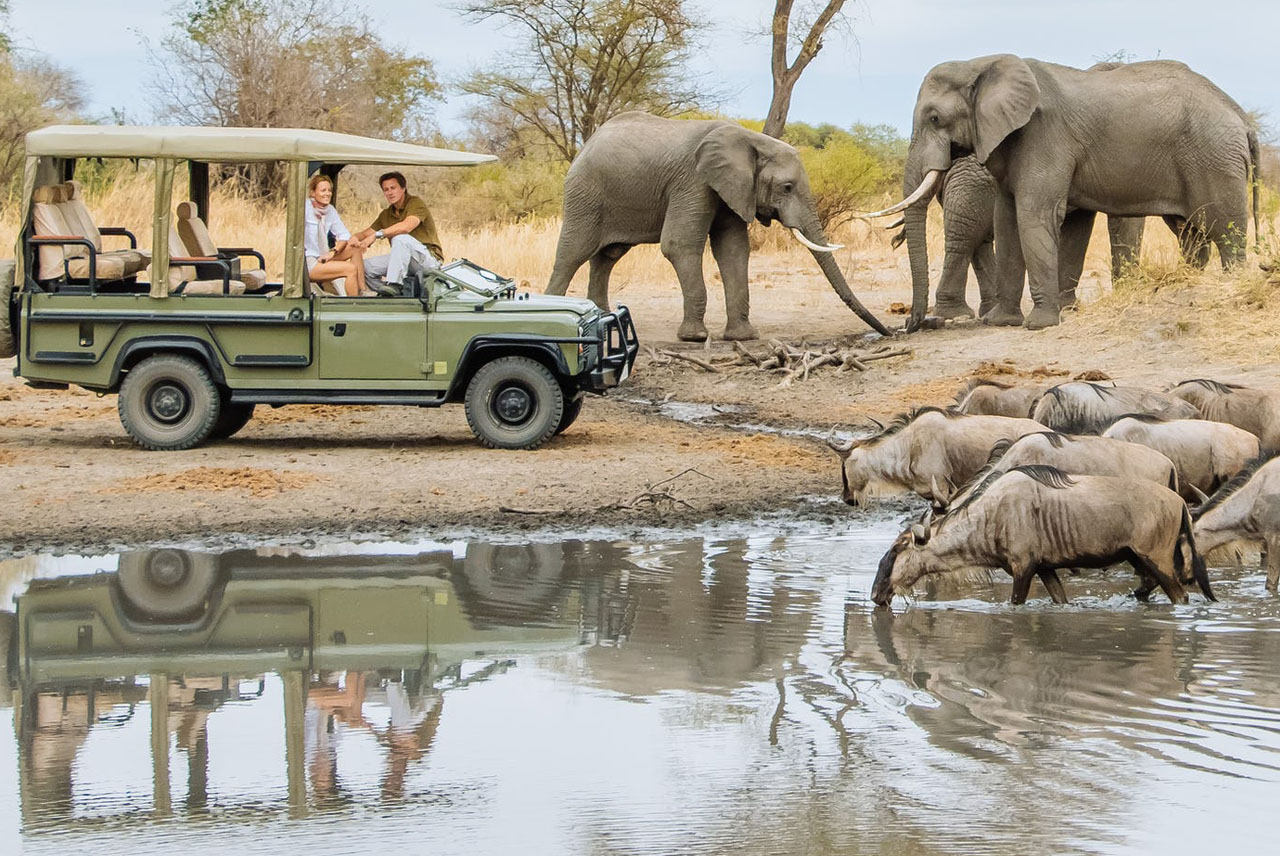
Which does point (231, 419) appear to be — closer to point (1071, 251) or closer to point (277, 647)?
point (277, 647)

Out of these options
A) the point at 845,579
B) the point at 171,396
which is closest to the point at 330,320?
the point at 171,396

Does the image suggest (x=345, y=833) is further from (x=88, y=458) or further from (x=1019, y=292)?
(x=1019, y=292)

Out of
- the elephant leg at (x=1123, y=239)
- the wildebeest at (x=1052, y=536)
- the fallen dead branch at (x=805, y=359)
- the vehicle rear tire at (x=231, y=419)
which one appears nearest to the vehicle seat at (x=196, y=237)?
the vehicle rear tire at (x=231, y=419)

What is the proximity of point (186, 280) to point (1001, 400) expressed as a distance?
5.76 meters

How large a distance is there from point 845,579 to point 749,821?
3709 mm

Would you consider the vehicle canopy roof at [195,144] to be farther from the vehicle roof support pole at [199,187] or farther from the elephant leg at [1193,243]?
the elephant leg at [1193,243]

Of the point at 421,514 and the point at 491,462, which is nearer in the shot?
the point at 421,514

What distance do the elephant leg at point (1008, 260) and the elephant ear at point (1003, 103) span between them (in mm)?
1165

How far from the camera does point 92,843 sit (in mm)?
5078

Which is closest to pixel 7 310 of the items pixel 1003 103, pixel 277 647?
pixel 277 647

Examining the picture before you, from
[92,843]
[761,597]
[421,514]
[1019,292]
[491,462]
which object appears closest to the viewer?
[92,843]

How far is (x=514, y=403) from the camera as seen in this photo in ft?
40.7

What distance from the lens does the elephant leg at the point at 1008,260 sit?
18828 millimetres

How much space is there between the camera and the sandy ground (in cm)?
1029
